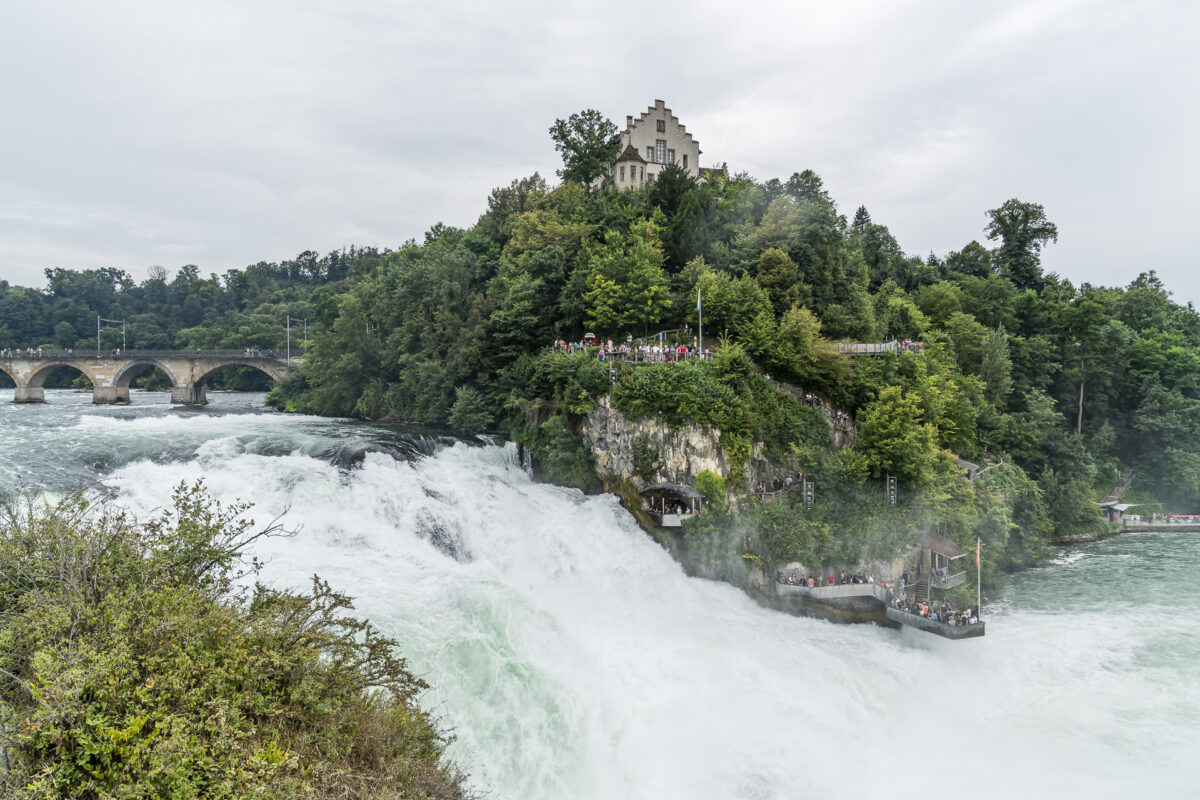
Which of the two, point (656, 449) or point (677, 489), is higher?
point (656, 449)

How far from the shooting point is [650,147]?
58.8 meters

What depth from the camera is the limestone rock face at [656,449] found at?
2908 cm

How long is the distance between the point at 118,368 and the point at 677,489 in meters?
57.4

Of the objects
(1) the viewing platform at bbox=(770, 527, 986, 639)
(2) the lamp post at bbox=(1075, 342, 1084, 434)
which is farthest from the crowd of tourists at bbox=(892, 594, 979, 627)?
(2) the lamp post at bbox=(1075, 342, 1084, 434)

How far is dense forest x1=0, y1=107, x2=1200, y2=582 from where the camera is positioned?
98.7 feet

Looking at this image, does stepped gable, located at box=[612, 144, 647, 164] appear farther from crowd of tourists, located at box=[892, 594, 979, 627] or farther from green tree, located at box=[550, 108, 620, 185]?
crowd of tourists, located at box=[892, 594, 979, 627]

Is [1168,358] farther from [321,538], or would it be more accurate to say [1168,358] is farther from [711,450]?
[321,538]

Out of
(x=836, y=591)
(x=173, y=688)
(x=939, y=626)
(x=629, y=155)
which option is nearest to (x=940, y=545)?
(x=939, y=626)

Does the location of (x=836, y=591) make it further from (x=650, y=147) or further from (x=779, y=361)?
(x=650, y=147)

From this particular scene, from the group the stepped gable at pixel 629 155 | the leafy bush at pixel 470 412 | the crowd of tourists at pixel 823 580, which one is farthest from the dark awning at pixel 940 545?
the stepped gable at pixel 629 155

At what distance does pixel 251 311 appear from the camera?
11731 cm

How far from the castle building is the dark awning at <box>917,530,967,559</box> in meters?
37.5

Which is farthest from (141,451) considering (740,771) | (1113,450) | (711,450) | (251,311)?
(251,311)

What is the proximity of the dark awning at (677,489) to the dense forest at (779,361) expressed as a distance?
3.58 ft
